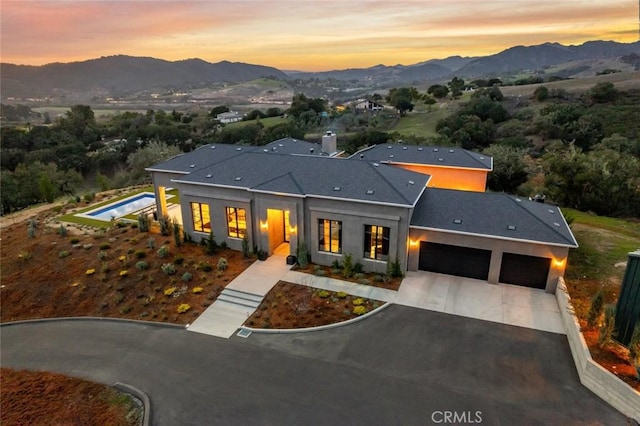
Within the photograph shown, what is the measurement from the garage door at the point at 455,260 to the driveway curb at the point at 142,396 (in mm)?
13754

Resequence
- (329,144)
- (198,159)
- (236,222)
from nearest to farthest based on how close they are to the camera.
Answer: (236,222)
(198,159)
(329,144)

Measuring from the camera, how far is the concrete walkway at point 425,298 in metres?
15.9

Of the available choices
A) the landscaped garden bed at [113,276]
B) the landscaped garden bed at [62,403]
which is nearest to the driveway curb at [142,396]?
the landscaped garden bed at [62,403]

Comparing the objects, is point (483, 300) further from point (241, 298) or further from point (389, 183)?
point (241, 298)

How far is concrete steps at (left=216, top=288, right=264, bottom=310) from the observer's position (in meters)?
17.5

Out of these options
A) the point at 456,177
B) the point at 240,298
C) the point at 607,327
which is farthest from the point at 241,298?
the point at 456,177

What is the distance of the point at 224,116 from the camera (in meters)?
102

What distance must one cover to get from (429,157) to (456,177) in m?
2.43

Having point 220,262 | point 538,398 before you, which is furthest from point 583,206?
point 220,262

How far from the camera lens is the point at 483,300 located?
1703 centimetres

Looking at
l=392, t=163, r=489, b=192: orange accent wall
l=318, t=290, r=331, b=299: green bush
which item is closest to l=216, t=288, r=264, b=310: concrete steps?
l=318, t=290, r=331, b=299: green bush

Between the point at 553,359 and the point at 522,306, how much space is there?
3.35 metres

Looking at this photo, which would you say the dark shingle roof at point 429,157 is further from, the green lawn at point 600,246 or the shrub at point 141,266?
the shrub at point 141,266

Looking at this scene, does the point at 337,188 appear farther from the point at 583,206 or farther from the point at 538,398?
the point at 583,206
